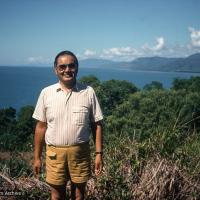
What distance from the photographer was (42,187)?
3.87 meters

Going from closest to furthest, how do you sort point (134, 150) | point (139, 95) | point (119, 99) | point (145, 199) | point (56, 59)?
point (56, 59) < point (145, 199) < point (134, 150) < point (139, 95) < point (119, 99)

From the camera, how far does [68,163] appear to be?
3.23 metres

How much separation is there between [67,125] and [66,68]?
553 mm

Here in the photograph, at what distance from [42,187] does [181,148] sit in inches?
72.1

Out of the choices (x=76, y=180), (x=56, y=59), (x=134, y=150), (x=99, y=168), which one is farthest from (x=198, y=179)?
(x=56, y=59)

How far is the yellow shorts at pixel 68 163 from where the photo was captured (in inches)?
125

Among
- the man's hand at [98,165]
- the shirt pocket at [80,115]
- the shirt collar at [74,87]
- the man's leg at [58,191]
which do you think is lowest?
the man's leg at [58,191]

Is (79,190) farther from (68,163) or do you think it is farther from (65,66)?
(65,66)

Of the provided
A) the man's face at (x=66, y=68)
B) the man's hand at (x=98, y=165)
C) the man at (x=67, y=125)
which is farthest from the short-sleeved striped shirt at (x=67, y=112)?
the man's hand at (x=98, y=165)

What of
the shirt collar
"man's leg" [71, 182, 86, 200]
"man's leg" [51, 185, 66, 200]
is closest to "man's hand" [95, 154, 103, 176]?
"man's leg" [71, 182, 86, 200]

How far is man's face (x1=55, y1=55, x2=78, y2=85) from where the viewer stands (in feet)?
10.3

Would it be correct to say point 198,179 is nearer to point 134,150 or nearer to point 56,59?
point 134,150

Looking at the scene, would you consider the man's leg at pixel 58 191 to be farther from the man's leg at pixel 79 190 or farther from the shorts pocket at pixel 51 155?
the shorts pocket at pixel 51 155

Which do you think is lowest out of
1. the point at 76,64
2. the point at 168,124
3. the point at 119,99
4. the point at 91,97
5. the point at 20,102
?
the point at 20,102
